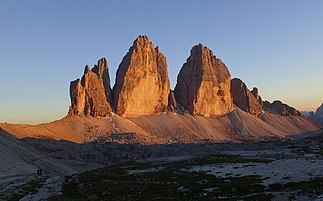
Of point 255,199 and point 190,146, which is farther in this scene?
point 190,146

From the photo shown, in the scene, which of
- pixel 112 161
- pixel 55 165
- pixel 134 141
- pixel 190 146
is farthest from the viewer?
pixel 134 141

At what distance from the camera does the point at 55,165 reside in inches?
4872

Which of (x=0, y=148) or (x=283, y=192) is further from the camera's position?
(x=0, y=148)

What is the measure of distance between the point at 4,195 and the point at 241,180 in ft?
123

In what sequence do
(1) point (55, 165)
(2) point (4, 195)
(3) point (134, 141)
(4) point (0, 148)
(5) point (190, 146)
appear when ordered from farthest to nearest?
(3) point (134, 141), (5) point (190, 146), (1) point (55, 165), (4) point (0, 148), (2) point (4, 195)

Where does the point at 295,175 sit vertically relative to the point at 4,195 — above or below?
above

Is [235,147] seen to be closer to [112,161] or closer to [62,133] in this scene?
[112,161]

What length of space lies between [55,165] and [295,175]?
3948 inches

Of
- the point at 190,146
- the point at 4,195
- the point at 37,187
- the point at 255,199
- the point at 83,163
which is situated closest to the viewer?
the point at 255,199

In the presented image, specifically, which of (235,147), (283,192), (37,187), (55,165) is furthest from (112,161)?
(283,192)

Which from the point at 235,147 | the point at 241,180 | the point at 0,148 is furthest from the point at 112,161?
the point at 241,180

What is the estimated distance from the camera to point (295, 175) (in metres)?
41.8

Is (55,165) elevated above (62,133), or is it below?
below

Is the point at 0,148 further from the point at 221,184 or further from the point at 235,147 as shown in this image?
the point at 235,147
